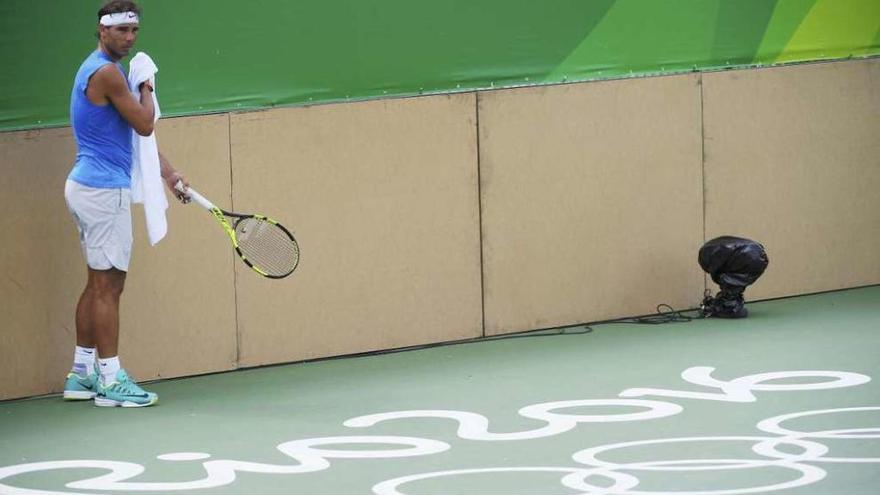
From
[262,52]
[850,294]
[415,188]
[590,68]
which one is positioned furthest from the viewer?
[850,294]

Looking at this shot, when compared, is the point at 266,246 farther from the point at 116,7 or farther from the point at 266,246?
the point at 116,7

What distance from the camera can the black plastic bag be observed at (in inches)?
425

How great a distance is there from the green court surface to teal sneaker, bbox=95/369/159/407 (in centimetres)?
7

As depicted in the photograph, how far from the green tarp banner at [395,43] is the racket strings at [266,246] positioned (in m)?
1.02

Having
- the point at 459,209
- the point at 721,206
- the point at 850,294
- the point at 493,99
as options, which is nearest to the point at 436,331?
the point at 459,209

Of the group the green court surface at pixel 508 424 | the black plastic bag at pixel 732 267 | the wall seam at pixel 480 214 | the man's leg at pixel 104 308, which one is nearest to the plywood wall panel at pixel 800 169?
the black plastic bag at pixel 732 267

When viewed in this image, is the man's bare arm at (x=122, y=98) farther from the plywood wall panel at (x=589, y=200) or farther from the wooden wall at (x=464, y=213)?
the plywood wall panel at (x=589, y=200)

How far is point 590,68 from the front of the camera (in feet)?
35.2

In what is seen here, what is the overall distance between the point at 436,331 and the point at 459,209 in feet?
2.53

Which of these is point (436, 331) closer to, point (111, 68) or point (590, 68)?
point (590, 68)

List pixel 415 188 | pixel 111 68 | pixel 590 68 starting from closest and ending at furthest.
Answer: pixel 111 68
pixel 415 188
pixel 590 68

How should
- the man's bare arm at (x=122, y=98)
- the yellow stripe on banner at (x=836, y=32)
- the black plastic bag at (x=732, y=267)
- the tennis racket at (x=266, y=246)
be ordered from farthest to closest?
1. the yellow stripe on banner at (x=836, y=32)
2. the black plastic bag at (x=732, y=267)
3. the tennis racket at (x=266, y=246)
4. the man's bare arm at (x=122, y=98)

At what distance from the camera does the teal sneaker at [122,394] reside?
8500 millimetres

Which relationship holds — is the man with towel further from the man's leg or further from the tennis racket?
the tennis racket
